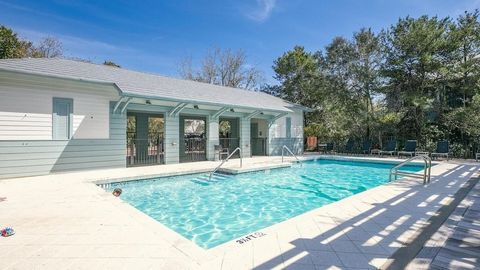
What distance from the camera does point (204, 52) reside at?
1124 inches

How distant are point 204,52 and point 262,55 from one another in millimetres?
6264

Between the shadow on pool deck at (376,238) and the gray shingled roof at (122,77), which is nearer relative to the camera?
the shadow on pool deck at (376,238)

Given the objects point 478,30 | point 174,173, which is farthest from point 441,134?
point 174,173

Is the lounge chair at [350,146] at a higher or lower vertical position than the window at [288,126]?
lower

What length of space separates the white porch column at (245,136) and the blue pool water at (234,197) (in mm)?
3594

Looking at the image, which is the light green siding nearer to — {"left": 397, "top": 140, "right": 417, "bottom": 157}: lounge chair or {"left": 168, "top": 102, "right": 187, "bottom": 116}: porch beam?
{"left": 168, "top": 102, "right": 187, "bottom": 116}: porch beam

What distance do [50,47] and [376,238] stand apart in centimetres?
2701

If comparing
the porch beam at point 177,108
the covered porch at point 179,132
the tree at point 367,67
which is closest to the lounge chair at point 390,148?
the tree at point 367,67

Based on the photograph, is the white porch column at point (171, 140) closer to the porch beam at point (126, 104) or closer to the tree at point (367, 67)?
the porch beam at point (126, 104)

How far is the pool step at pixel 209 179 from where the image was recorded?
8719 mm

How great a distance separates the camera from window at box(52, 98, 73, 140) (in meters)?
8.47

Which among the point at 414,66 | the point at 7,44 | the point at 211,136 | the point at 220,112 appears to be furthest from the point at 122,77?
the point at 414,66

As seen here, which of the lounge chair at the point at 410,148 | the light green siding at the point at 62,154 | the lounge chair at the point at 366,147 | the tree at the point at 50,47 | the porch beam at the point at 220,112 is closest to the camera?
the light green siding at the point at 62,154

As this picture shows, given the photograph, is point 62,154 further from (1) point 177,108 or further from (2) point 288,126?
(2) point 288,126
